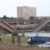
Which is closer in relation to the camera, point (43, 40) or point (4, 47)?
point (4, 47)

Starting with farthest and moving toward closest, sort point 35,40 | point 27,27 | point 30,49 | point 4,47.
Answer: point 27,27, point 35,40, point 4,47, point 30,49

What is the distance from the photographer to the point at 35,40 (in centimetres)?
2227

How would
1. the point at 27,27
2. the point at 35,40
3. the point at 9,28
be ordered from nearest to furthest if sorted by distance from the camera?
the point at 35,40
the point at 9,28
the point at 27,27

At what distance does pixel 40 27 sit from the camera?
43312mm

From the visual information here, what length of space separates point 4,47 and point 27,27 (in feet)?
112

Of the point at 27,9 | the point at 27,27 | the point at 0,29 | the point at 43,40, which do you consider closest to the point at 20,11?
the point at 27,9

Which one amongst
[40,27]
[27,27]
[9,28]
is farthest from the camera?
[27,27]

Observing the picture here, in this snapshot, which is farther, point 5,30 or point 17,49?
point 5,30

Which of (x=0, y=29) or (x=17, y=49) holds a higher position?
(x=17, y=49)

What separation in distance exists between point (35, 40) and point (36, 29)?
69.7ft

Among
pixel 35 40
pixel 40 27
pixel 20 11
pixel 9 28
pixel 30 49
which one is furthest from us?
pixel 20 11

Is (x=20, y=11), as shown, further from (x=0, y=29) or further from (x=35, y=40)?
(x=35, y=40)

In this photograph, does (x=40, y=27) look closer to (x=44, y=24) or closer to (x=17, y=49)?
(x=44, y=24)

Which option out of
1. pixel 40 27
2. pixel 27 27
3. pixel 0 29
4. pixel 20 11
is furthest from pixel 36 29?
pixel 20 11
